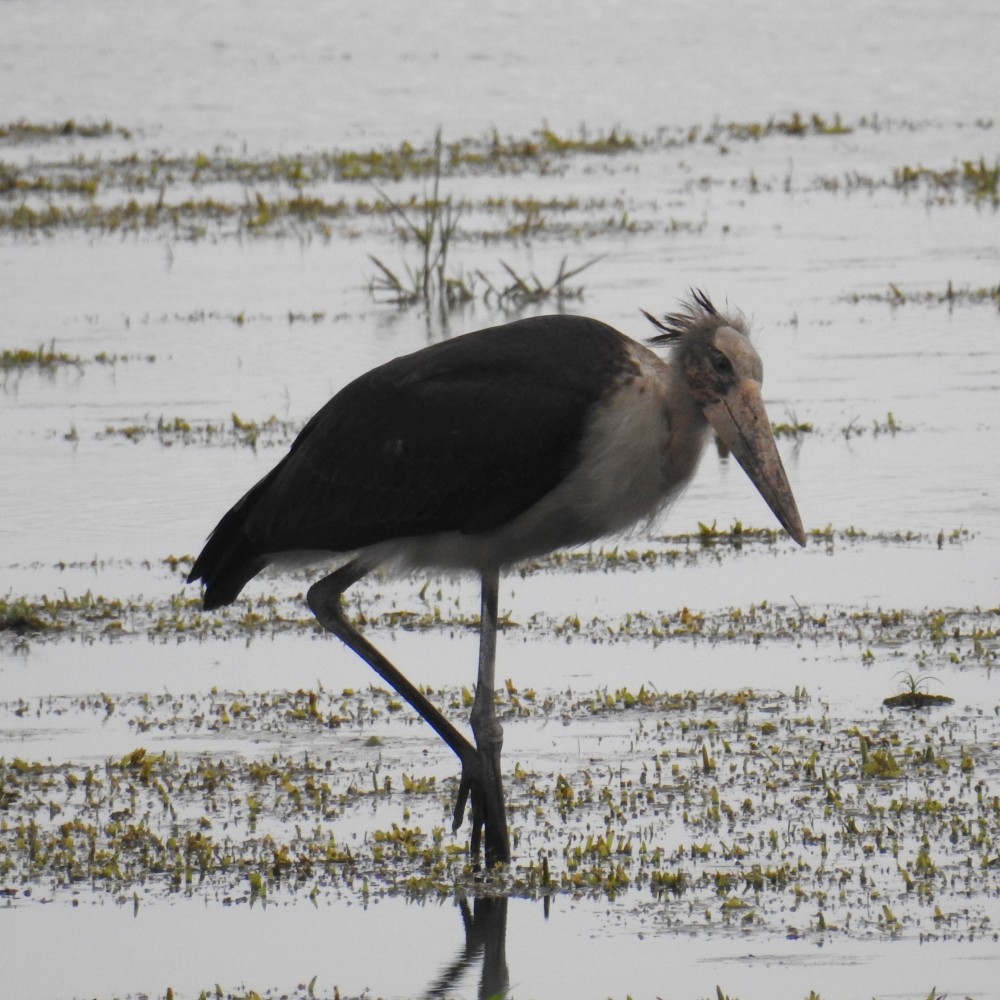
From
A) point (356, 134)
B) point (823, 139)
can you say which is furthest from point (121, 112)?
point (823, 139)

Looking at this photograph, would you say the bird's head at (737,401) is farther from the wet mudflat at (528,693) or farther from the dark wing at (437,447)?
the wet mudflat at (528,693)

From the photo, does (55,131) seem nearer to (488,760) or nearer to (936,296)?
(936,296)

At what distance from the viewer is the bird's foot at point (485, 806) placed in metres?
5.39

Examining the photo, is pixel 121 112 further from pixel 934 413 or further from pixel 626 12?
pixel 934 413

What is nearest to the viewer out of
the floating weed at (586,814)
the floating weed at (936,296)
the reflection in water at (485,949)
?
the reflection in water at (485,949)

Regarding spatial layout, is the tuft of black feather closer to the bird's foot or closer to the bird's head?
the bird's head

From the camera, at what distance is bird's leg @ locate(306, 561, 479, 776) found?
564 centimetres

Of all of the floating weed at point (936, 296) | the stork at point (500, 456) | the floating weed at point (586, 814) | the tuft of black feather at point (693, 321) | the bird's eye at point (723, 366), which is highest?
the floating weed at point (936, 296)

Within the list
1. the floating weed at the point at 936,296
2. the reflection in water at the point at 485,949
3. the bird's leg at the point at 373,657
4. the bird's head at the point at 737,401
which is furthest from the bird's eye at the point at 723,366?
the floating weed at the point at 936,296

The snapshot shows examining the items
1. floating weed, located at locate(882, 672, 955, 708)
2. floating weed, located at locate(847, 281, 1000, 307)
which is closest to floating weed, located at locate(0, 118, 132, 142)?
floating weed, located at locate(847, 281, 1000, 307)

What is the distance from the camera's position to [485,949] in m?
4.92

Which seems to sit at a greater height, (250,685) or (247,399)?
(247,399)

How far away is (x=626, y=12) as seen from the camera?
48.6 meters

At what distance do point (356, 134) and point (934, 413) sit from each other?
18.3 meters
